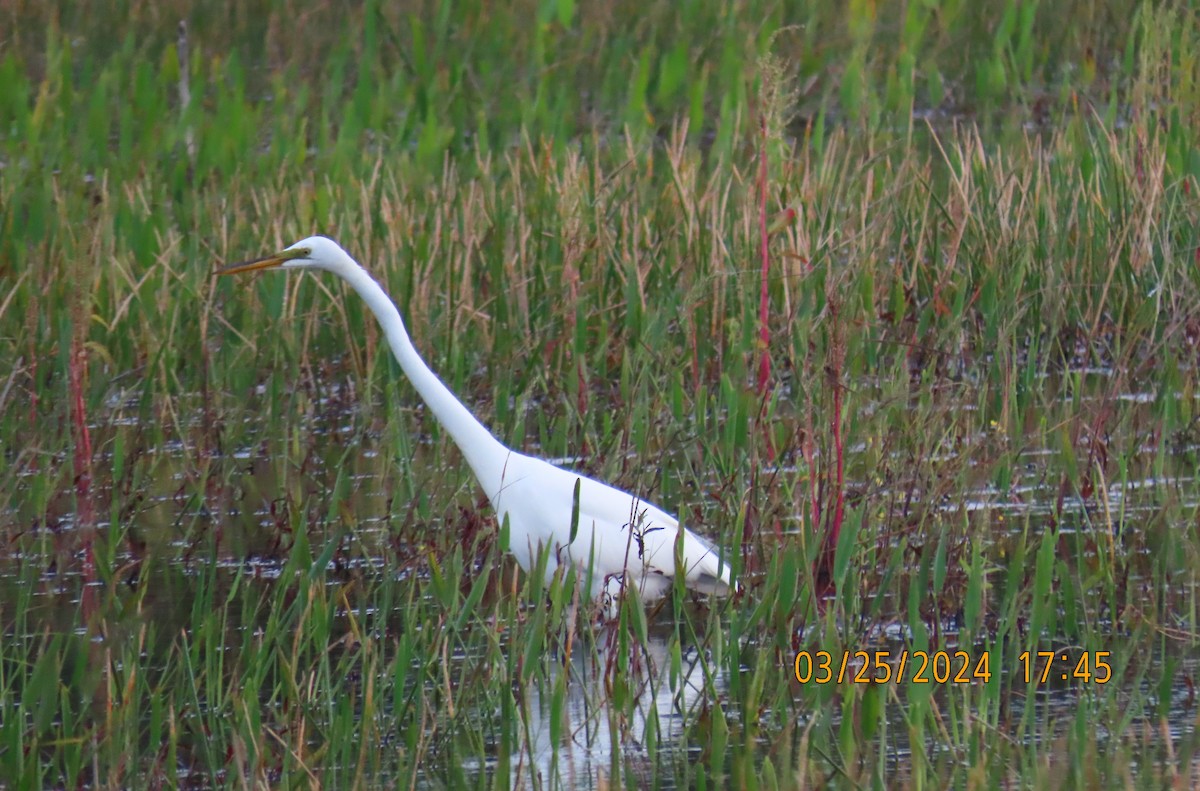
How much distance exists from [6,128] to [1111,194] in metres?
4.37

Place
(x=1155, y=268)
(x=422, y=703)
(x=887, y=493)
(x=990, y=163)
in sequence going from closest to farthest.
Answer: (x=422, y=703) → (x=887, y=493) → (x=1155, y=268) → (x=990, y=163)

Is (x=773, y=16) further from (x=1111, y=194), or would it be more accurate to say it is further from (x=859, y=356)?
(x=859, y=356)

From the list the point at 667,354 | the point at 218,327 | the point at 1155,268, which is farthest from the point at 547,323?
the point at 1155,268

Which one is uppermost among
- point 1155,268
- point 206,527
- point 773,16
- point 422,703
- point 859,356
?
point 773,16

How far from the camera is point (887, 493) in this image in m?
3.67

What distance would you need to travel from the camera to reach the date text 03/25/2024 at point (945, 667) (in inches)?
107

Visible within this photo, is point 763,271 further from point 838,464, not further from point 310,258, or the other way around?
point 310,258
